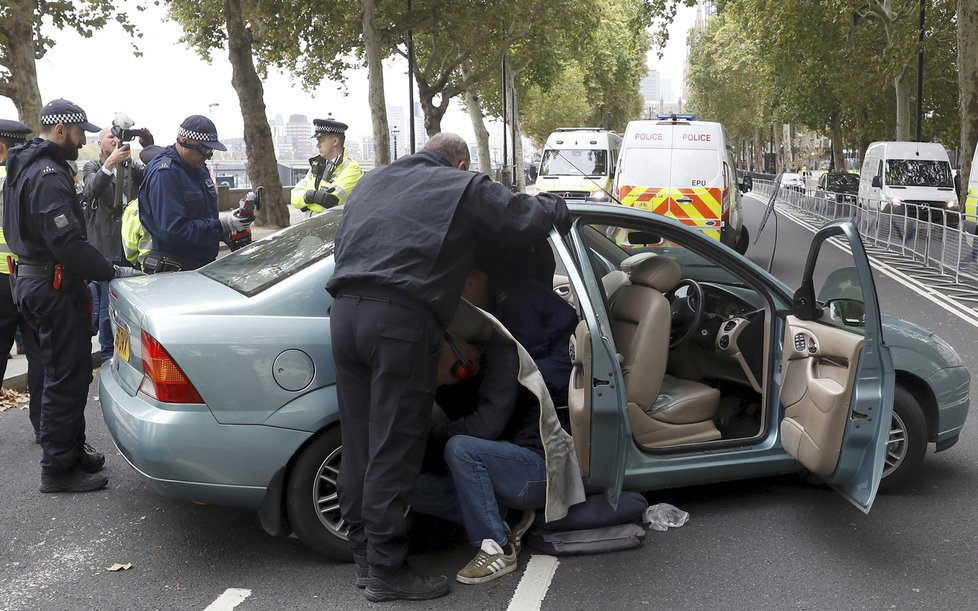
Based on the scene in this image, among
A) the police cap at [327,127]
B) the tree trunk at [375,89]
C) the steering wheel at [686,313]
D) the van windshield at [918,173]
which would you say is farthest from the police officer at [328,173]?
the van windshield at [918,173]

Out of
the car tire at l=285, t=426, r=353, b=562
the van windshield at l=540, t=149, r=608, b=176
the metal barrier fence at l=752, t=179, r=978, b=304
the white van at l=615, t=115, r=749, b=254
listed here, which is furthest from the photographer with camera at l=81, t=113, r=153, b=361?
the van windshield at l=540, t=149, r=608, b=176

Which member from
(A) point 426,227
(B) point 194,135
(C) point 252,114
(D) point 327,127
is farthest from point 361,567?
(C) point 252,114

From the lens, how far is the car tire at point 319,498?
3809mm

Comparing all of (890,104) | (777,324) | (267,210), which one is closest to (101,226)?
(777,324)

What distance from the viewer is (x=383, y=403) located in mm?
3502

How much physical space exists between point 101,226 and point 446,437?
422 cm

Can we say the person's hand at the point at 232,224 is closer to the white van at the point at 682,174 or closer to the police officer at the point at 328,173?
the police officer at the point at 328,173

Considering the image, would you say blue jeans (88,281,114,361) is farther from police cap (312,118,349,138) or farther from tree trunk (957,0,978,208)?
tree trunk (957,0,978,208)

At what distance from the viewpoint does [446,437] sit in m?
4.02

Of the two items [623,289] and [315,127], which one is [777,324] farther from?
[315,127]

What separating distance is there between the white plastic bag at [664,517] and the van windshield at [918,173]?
20852 mm

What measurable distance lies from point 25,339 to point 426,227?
2.96 meters

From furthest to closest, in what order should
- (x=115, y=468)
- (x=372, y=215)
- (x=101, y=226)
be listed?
1. (x=101, y=226)
2. (x=115, y=468)
3. (x=372, y=215)

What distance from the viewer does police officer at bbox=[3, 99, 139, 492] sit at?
4.72m
